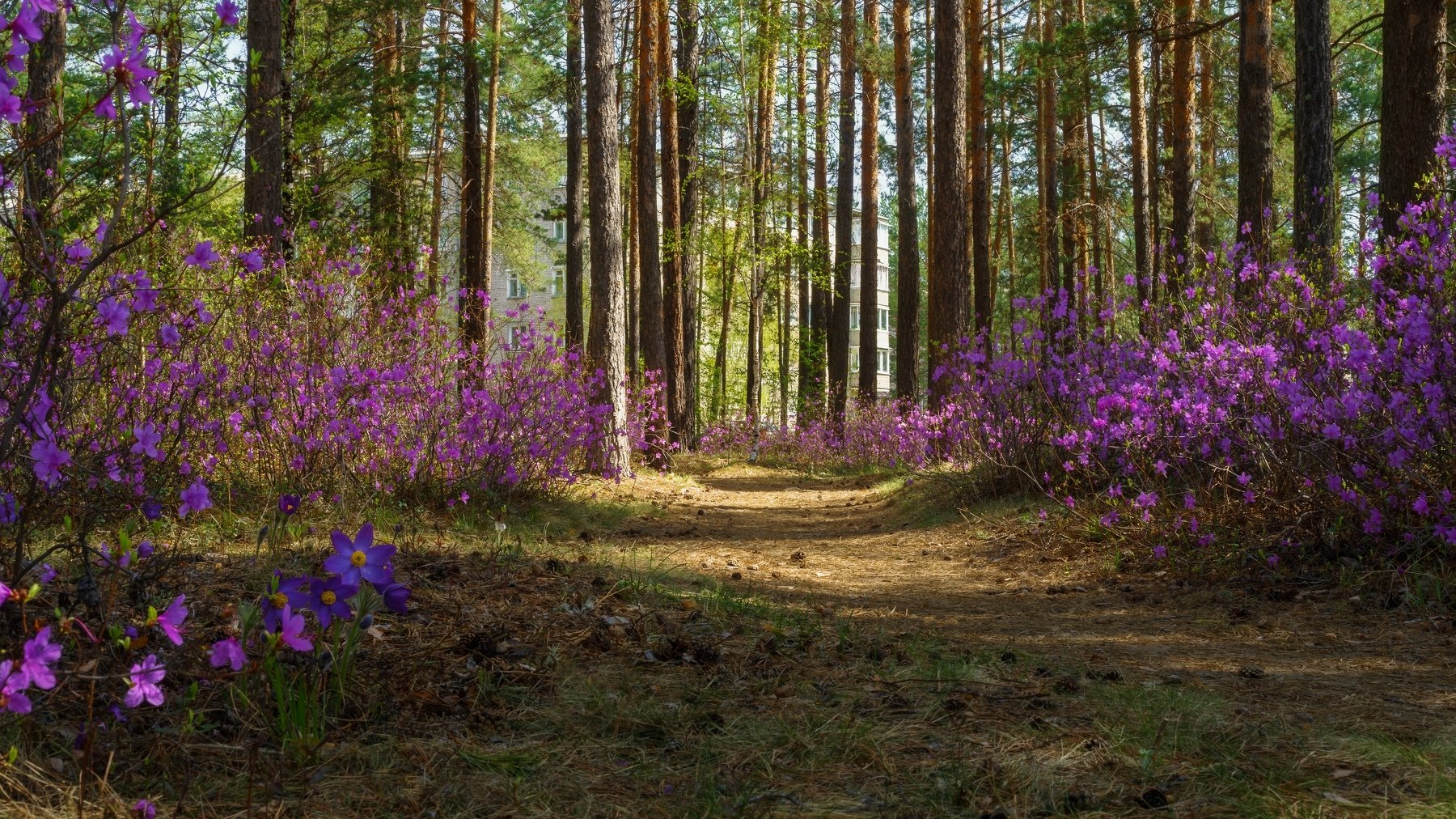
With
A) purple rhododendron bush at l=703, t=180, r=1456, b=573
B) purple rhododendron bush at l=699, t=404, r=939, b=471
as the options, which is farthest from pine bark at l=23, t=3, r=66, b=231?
purple rhododendron bush at l=699, t=404, r=939, b=471

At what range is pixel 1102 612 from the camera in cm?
468

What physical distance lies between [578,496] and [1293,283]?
18.1 feet

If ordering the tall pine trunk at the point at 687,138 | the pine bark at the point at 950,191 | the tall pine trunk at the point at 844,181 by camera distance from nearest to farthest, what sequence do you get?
1. the pine bark at the point at 950,191
2. the tall pine trunk at the point at 687,138
3. the tall pine trunk at the point at 844,181

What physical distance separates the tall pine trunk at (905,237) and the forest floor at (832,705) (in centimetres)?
1031

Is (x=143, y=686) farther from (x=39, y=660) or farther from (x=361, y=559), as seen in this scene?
(x=361, y=559)

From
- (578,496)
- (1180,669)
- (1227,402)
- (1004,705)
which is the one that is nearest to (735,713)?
(1004,705)

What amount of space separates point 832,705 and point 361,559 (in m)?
1.38

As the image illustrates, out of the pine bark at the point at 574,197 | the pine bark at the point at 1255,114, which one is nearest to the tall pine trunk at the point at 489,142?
the pine bark at the point at 574,197

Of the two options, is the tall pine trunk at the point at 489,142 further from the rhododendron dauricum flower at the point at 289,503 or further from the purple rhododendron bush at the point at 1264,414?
the rhododendron dauricum flower at the point at 289,503

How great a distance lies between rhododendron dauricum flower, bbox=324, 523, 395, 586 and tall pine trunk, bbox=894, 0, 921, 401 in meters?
13.4

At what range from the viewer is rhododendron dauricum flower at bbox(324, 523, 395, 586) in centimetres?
207

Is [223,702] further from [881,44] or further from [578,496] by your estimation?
[881,44]

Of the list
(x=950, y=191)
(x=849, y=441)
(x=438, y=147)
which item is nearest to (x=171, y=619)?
(x=950, y=191)

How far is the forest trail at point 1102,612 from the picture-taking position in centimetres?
318
